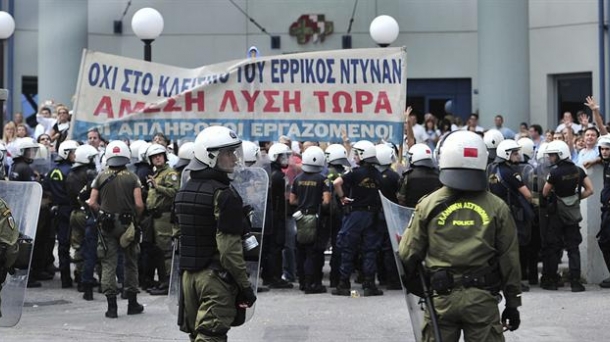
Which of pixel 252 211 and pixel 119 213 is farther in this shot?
pixel 119 213

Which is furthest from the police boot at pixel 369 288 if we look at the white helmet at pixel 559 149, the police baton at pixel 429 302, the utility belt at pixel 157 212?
the police baton at pixel 429 302

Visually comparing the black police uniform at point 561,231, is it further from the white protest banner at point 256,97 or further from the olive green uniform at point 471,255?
the olive green uniform at point 471,255

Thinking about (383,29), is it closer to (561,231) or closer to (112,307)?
(561,231)

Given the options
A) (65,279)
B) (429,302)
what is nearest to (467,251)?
(429,302)

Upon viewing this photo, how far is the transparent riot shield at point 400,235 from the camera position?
305 inches

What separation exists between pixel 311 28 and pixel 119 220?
15.2m

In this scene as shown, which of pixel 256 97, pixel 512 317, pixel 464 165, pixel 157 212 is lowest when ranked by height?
pixel 512 317

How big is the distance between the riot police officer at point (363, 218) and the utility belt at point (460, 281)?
6.89 m

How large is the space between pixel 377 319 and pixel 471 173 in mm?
5307

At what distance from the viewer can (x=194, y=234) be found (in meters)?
8.09

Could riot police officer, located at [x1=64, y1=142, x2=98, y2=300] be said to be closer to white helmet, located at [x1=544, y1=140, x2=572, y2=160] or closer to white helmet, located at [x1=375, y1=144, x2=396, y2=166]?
white helmet, located at [x1=375, y1=144, x2=396, y2=166]

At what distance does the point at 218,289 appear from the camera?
8023 millimetres

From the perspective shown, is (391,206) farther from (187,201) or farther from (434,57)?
(434,57)

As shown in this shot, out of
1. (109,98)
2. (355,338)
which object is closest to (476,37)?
(109,98)
